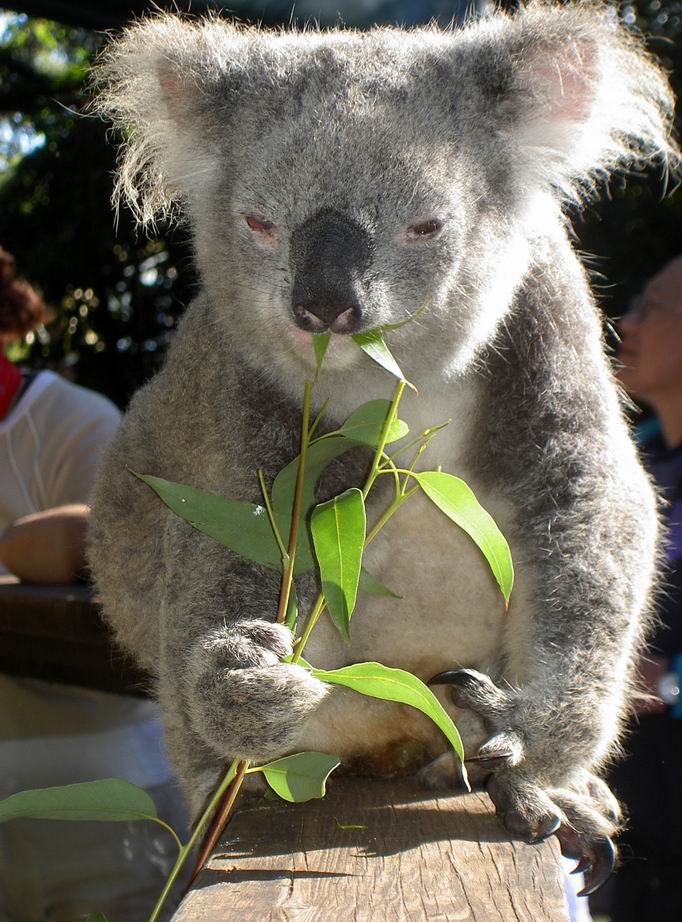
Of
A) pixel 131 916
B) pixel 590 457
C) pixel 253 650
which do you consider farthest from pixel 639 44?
→ pixel 131 916

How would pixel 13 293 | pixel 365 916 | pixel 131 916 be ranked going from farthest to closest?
pixel 13 293
pixel 131 916
pixel 365 916

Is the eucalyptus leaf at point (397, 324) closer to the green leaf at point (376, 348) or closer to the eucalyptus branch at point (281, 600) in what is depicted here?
the green leaf at point (376, 348)

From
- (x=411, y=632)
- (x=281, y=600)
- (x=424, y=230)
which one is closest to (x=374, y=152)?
(x=424, y=230)

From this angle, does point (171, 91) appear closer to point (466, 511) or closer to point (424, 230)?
point (424, 230)

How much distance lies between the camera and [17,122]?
22.1ft

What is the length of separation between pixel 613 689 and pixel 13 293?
2.54 metres

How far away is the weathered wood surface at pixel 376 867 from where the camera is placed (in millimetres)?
1081

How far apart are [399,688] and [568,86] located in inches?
40.5

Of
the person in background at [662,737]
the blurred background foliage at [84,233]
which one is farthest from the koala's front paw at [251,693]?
the blurred background foliage at [84,233]

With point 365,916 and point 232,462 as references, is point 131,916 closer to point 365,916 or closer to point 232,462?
point 232,462

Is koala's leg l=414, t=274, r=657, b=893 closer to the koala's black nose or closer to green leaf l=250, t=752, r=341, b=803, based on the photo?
green leaf l=250, t=752, r=341, b=803

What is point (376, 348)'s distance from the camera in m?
1.31

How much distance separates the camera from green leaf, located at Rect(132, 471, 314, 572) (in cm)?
140

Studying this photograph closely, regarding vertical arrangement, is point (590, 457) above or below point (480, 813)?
above
